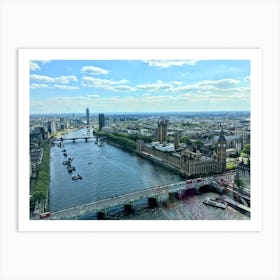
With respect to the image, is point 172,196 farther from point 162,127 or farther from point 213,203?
point 162,127

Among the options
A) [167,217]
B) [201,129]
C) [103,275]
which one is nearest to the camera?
[103,275]

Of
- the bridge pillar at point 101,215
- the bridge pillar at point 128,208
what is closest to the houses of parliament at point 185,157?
the bridge pillar at point 128,208

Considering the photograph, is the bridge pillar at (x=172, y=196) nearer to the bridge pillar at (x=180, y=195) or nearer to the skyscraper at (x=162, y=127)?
the bridge pillar at (x=180, y=195)

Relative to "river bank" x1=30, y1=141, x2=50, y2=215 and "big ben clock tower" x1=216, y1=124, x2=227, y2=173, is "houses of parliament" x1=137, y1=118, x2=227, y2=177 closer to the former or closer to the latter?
"big ben clock tower" x1=216, y1=124, x2=227, y2=173

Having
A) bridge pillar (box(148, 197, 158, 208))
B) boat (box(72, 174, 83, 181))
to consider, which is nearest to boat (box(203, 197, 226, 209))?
bridge pillar (box(148, 197, 158, 208))
